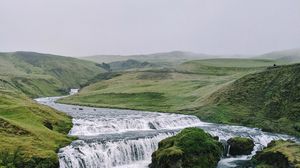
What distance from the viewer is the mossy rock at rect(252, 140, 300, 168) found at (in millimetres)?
58806

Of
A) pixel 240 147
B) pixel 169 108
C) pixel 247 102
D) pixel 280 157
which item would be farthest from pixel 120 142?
pixel 169 108

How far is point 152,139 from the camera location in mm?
75562

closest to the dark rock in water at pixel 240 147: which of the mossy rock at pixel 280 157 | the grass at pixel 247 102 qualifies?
Result: the mossy rock at pixel 280 157

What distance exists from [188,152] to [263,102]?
68.4 m

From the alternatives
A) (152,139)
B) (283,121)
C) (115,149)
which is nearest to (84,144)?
(115,149)

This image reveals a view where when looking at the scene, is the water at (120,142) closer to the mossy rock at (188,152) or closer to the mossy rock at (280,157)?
the mossy rock at (188,152)

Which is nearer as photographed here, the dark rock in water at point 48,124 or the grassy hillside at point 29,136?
the grassy hillside at point 29,136

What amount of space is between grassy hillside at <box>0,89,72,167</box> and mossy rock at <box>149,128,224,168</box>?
1521 cm

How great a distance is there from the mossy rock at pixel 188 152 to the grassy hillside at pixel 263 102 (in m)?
40.6

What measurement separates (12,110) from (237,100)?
71146 millimetres

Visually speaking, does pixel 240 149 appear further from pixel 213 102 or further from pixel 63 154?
pixel 213 102

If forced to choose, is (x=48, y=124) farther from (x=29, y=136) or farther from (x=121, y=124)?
(x=121, y=124)

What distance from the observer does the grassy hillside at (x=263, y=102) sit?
10700cm

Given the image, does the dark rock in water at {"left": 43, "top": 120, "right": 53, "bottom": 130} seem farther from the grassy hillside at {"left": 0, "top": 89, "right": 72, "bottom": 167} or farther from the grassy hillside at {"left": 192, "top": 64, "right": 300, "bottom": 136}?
the grassy hillside at {"left": 192, "top": 64, "right": 300, "bottom": 136}
